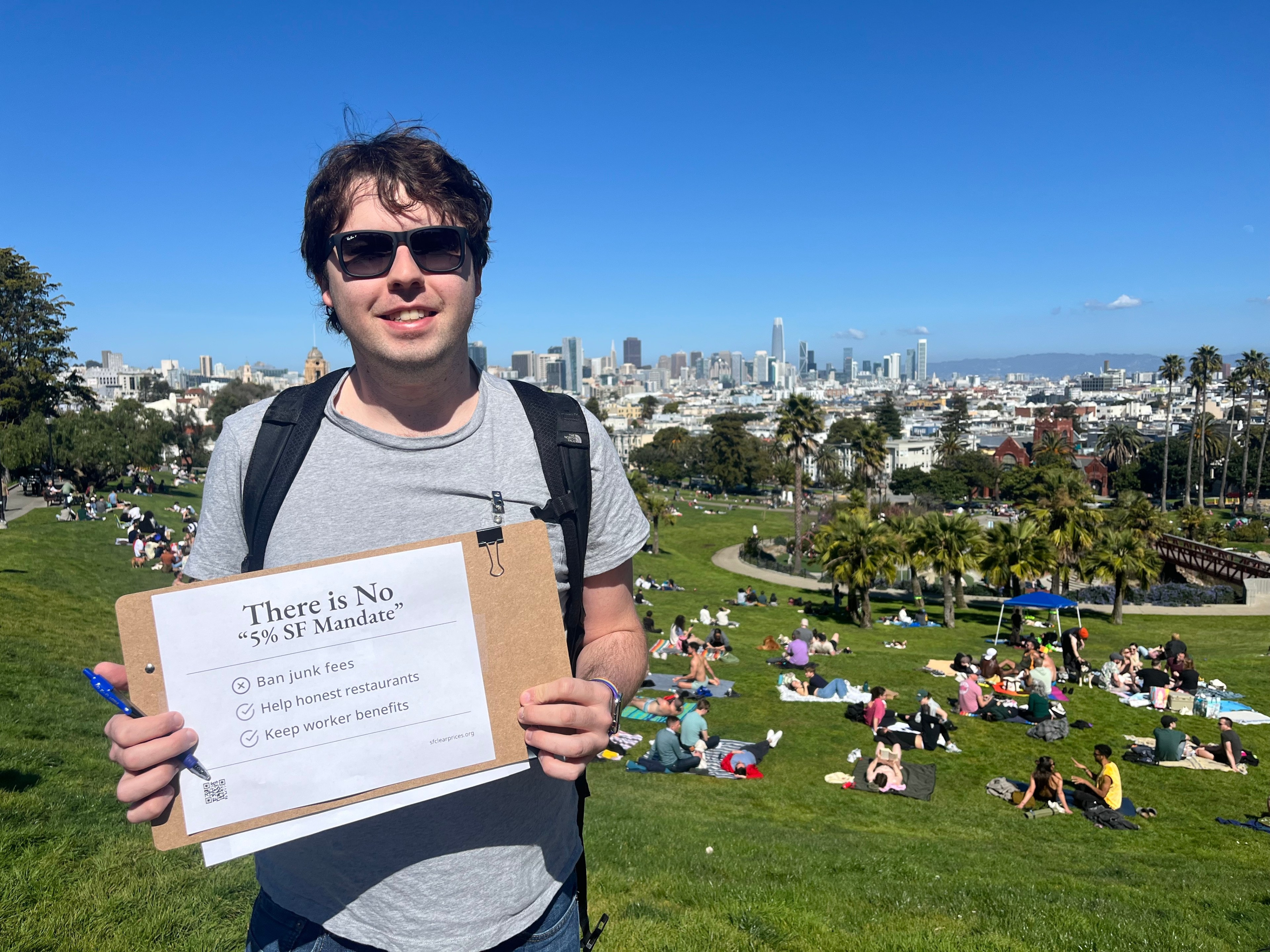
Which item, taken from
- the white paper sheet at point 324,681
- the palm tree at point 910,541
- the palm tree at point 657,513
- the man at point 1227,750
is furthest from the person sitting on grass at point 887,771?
the palm tree at point 657,513

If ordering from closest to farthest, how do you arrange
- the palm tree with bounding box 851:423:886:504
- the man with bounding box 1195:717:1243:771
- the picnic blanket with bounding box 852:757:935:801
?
1. the picnic blanket with bounding box 852:757:935:801
2. the man with bounding box 1195:717:1243:771
3. the palm tree with bounding box 851:423:886:504

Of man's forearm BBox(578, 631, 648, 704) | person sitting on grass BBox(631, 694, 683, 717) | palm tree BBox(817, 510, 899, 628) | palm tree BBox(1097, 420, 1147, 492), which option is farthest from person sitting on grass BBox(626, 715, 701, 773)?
palm tree BBox(1097, 420, 1147, 492)

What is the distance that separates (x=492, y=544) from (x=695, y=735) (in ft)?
35.8

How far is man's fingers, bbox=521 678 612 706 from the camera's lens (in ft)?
6.11

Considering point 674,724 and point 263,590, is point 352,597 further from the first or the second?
point 674,724

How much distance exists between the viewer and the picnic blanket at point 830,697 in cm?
1515

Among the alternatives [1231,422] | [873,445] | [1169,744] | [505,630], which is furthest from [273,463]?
[1231,422]

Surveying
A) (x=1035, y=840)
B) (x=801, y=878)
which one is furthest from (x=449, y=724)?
(x=1035, y=840)

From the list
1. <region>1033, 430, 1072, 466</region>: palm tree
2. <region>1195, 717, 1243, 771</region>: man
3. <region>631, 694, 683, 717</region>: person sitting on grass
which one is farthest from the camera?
<region>1033, 430, 1072, 466</region>: palm tree

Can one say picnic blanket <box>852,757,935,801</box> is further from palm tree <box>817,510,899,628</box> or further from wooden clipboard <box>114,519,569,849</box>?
palm tree <box>817,510,899,628</box>

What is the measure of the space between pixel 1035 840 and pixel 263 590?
1002cm

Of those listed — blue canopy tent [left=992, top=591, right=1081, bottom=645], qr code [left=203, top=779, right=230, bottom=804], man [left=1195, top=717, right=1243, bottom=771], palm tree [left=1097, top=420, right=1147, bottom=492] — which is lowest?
palm tree [left=1097, top=420, right=1147, bottom=492]

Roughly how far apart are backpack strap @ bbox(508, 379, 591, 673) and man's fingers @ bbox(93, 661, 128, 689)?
38.4 inches

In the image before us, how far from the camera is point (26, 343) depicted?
37375mm
